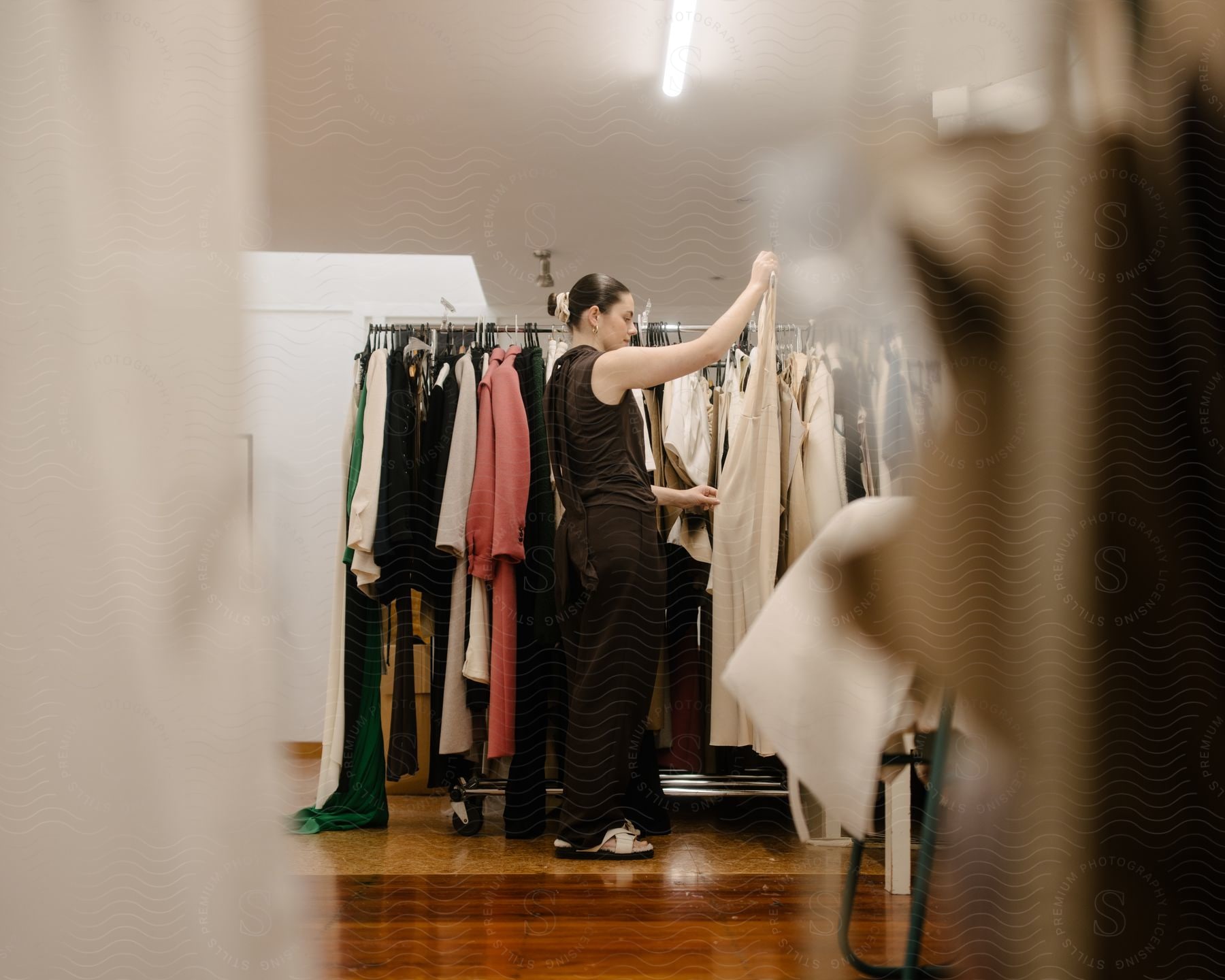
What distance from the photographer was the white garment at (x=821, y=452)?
30.2 inches

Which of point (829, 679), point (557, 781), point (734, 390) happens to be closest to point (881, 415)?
point (734, 390)

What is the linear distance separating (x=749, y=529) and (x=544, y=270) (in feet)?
1.03

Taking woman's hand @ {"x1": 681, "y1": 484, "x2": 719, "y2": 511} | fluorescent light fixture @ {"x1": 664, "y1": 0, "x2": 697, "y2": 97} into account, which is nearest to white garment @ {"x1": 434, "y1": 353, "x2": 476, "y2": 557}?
woman's hand @ {"x1": 681, "y1": 484, "x2": 719, "y2": 511}

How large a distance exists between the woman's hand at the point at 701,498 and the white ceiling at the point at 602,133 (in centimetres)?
17

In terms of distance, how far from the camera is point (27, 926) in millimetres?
834

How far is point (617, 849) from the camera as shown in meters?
0.80

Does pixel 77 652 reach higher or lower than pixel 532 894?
higher

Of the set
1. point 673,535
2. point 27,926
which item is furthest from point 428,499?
point 27,926

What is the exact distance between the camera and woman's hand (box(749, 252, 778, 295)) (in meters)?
0.78

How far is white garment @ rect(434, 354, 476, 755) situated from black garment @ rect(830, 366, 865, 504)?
35 cm

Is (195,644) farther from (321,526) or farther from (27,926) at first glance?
(27,926)

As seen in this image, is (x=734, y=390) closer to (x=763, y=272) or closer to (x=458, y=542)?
(x=763, y=272)

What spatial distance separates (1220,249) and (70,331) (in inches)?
41.5

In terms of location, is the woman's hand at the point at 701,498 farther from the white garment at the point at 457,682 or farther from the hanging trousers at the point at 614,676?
the white garment at the point at 457,682
